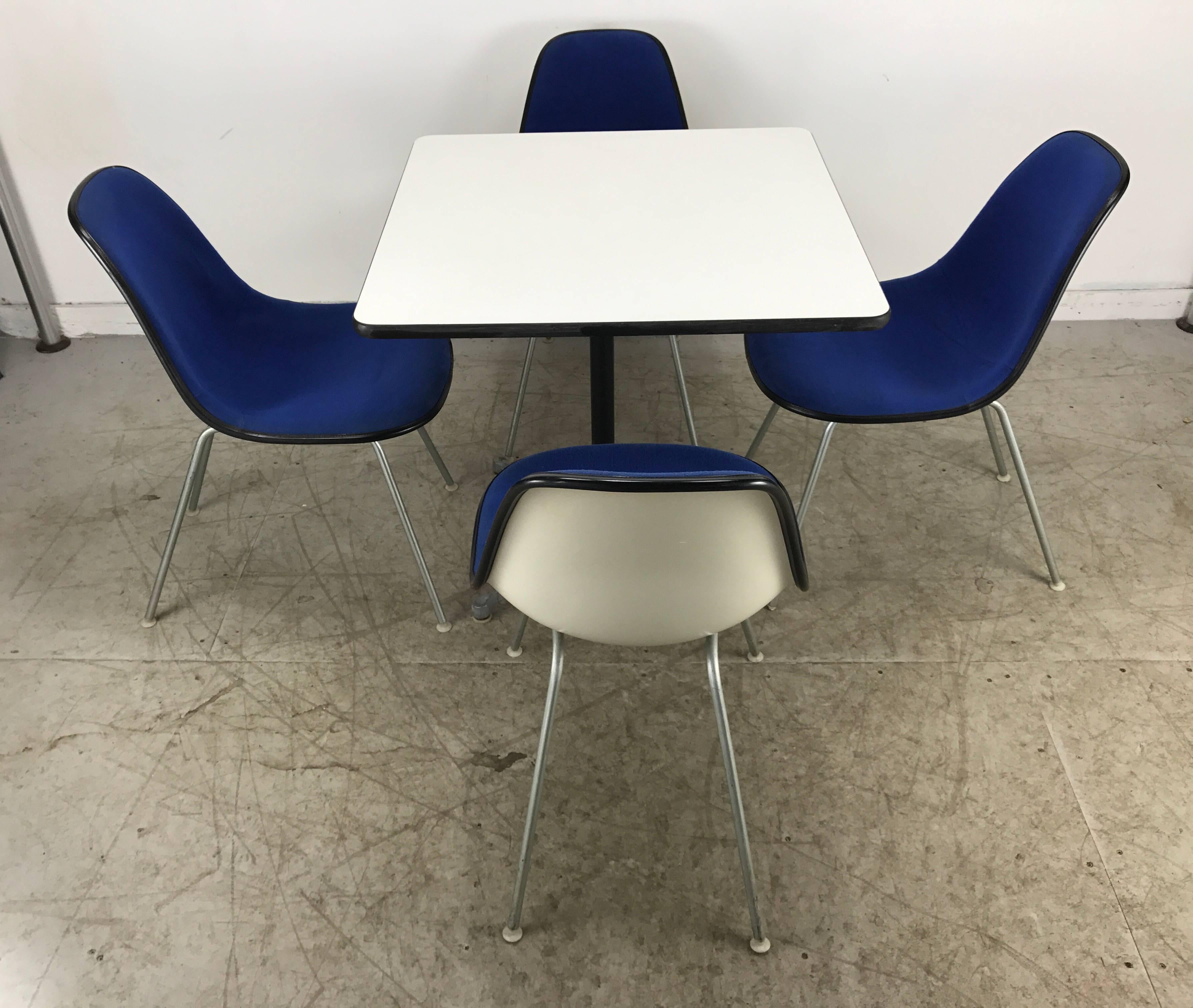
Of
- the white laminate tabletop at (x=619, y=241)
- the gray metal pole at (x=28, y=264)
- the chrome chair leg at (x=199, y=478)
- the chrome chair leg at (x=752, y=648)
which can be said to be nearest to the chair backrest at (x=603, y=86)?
the white laminate tabletop at (x=619, y=241)

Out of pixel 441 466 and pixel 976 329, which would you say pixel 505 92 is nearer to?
pixel 441 466

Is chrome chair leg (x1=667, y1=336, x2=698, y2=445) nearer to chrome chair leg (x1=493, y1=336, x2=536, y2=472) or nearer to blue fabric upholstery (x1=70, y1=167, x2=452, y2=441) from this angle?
chrome chair leg (x1=493, y1=336, x2=536, y2=472)

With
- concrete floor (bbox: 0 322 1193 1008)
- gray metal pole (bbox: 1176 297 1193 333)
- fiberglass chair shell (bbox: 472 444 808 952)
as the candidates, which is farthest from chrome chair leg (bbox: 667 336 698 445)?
gray metal pole (bbox: 1176 297 1193 333)

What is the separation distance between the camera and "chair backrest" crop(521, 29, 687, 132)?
2.21 metres

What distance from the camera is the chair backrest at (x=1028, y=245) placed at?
155 cm

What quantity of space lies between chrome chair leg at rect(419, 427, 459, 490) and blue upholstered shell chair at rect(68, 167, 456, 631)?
28cm

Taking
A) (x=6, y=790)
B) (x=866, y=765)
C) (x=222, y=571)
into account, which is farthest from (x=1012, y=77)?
(x=6, y=790)

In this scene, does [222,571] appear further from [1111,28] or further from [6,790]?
[1111,28]

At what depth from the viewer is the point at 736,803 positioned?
1373 mm

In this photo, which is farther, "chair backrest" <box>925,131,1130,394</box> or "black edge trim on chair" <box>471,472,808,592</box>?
"chair backrest" <box>925,131,1130,394</box>

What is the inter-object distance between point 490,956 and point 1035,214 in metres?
1.58

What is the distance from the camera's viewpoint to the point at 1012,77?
2.39 metres

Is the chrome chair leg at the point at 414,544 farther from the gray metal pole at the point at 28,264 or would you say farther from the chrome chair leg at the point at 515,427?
the gray metal pole at the point at 28,264

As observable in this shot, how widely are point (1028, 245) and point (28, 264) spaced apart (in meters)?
2.62
